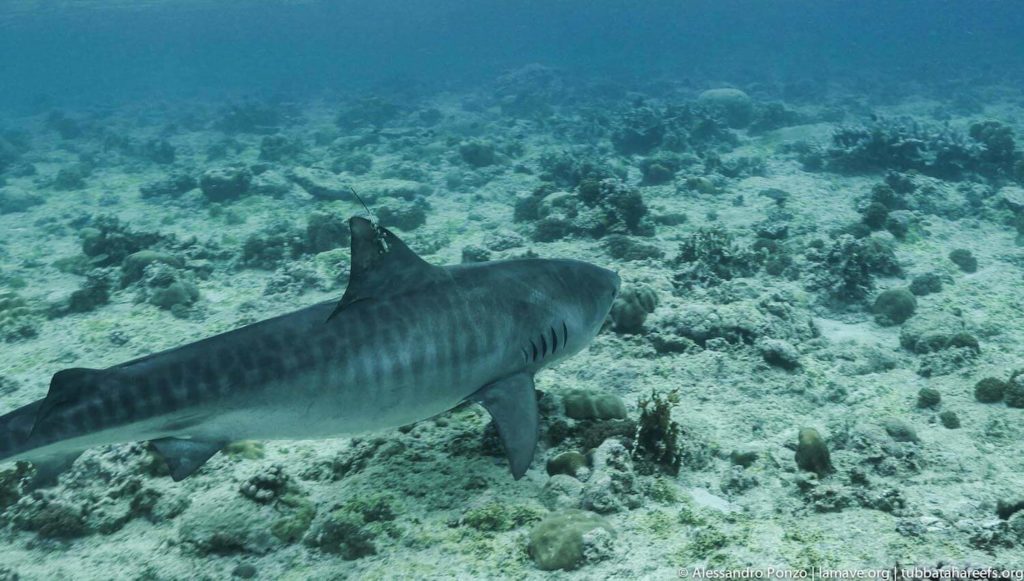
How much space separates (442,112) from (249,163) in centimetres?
1697

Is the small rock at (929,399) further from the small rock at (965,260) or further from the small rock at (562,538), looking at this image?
the small rock at (965,260)

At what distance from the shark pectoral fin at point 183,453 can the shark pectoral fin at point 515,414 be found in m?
1.93

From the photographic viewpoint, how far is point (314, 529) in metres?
4.61

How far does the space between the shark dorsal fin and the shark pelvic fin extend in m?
1.54

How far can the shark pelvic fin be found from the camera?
3.86 meters

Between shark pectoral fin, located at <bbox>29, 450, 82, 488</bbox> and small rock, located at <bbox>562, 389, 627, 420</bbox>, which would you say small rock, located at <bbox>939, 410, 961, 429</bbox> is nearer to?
small rock, located at <bbox>562, 389, 627, 420</bbox>

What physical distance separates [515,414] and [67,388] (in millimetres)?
2993

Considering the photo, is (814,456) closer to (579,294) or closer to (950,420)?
(950,420)

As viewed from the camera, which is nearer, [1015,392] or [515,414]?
[515,414]

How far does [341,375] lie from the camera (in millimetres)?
4281

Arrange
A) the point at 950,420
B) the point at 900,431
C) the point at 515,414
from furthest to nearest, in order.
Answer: the point at 950,420 < the point at 900,431 < the point at 515,414

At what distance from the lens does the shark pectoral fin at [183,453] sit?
404 centimetres

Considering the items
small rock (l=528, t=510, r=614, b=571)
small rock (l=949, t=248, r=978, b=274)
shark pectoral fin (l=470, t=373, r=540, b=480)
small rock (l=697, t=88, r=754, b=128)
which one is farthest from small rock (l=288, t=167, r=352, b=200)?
small rock (l=697, t=88, r=754, b=128)

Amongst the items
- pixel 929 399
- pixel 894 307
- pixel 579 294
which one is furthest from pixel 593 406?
pixel 894 307
